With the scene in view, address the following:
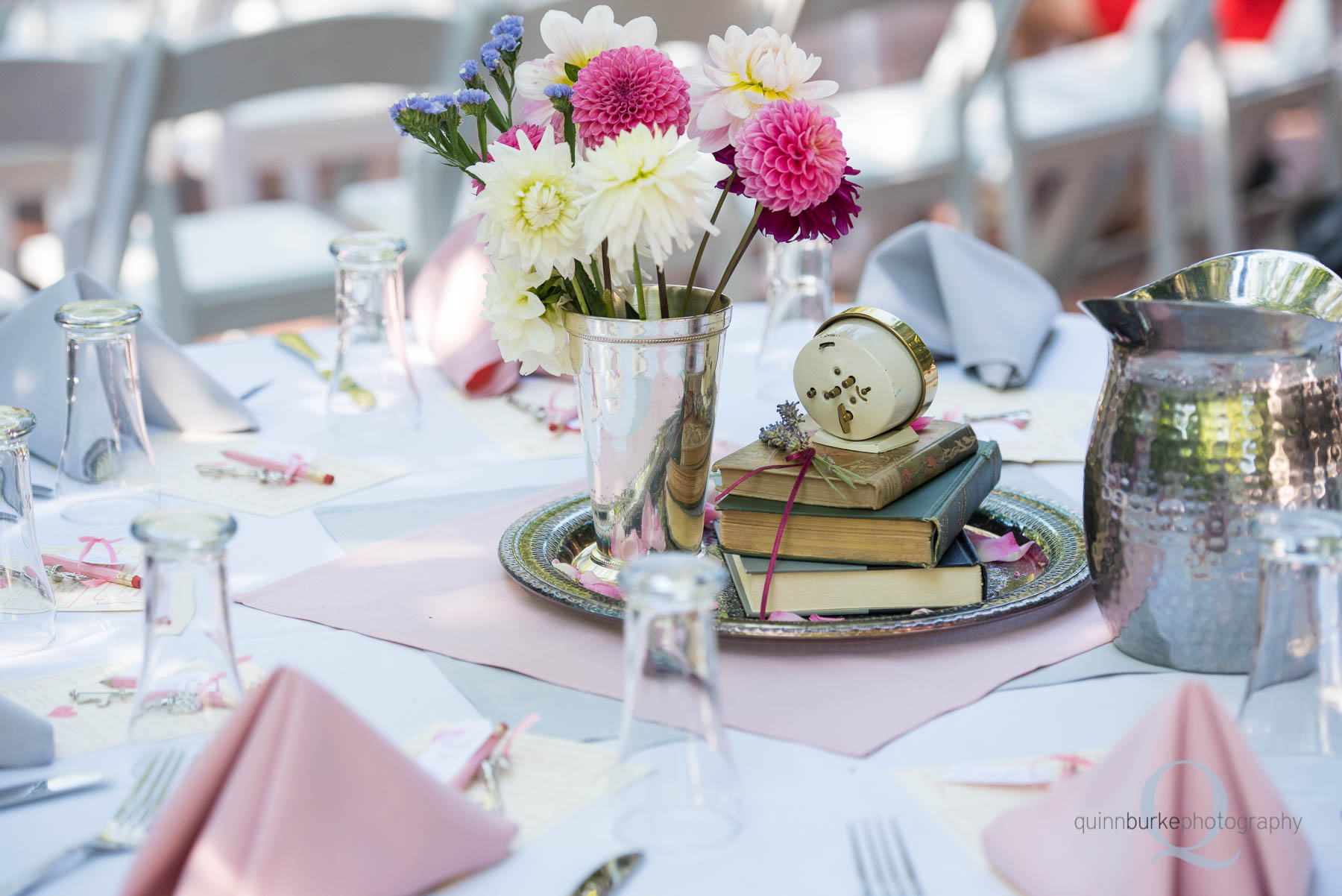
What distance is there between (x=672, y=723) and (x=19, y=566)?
1.49 feet

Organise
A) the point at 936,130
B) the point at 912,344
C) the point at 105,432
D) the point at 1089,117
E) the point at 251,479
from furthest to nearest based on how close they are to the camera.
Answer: the point at 1089,117, the point at 936,130, the point at 251,479, the point at 105,432, the point at 912,344

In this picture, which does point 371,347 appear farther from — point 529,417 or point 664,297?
point 664,297

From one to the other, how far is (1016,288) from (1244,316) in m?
0.74

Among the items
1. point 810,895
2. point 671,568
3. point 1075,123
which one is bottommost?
point 810,895

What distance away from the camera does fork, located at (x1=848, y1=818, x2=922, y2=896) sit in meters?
0.55

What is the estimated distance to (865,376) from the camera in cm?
83

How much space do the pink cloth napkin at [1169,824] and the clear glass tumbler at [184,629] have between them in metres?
0.37

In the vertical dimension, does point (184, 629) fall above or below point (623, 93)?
below

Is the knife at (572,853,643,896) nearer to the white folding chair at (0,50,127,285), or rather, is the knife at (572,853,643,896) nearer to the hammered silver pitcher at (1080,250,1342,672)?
the hammered silver pitcher at (1080,250,1342,672)

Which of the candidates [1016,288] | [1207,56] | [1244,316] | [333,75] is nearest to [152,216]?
[333,75]

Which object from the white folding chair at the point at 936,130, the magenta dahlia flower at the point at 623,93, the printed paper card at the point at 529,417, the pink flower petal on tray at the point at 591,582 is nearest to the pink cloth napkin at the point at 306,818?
the pink flower petal on tray at the point at 591,582

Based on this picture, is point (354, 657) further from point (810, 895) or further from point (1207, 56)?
point (1207, 56)

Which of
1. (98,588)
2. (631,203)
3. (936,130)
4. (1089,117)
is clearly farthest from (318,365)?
(1089,117)

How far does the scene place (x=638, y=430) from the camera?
0.81 meters
